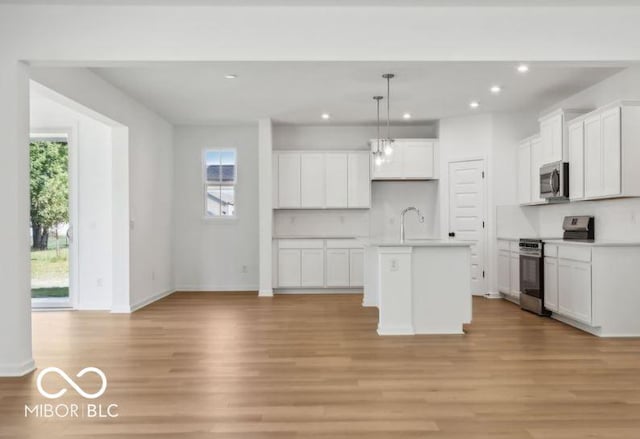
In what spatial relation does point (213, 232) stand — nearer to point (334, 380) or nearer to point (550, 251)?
point (550, 251)

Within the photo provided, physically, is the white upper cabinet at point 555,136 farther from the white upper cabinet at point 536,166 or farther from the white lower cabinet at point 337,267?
the white lower cabinet at point 337,267

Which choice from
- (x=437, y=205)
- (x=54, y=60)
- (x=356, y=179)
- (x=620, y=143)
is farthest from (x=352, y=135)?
(x=54, y=60)

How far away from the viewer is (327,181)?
8.27 m

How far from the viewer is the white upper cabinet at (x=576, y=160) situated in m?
5.63

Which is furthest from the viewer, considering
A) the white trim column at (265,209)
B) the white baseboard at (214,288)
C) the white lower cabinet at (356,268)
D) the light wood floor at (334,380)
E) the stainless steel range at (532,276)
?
the white baseboard at (214,288)

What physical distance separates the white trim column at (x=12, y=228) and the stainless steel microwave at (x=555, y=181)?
5.55 m

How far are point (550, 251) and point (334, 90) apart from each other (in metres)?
3.17

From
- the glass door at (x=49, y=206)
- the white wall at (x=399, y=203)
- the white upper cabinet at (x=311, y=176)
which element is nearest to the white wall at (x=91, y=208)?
the glass door at (x=49, y=206)

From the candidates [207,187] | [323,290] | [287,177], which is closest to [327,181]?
[287,177]

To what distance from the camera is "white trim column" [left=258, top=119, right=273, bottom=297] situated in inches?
311

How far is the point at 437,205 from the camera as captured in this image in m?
8.23

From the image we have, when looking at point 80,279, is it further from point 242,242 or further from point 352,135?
point 352,135

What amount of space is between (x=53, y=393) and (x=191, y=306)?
11.6 ft

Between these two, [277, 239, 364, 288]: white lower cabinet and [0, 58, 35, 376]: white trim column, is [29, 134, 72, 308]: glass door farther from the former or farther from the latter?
[0, 58, 35, 376]: white trim column
